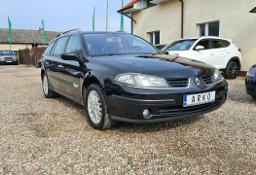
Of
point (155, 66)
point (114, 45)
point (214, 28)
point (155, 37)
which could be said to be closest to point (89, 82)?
point (114, 45)

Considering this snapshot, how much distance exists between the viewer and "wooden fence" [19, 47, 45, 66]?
2531cm

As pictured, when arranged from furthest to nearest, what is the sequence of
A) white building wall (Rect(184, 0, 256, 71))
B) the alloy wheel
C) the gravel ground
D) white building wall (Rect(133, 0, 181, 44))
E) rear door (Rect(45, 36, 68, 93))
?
white building wall (Rect(133, 0, 181, 44)), white building wall (Rect(184, 0, 256, 71)), rear door (Rect(45, 36, 68, 93)), the alloy wheel, the gravel ground

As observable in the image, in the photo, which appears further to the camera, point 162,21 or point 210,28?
point 162,21

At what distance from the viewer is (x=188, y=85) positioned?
355 centimetres

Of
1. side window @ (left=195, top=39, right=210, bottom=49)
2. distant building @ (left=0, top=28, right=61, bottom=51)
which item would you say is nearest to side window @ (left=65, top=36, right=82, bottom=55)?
side window @ (left=195, top=39, right=210, bottom=49)

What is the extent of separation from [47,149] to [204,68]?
89.3 inches

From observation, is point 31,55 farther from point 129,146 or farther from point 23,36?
point 23,36

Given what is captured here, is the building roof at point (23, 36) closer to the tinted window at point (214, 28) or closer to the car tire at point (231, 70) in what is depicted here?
the tinted window at point (214, 28)

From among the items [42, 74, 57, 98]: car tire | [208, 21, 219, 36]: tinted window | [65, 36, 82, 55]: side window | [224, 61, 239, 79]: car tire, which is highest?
[208, 21, 219, 36]: tinted window

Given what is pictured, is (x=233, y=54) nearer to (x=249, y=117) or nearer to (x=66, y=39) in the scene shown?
(x=249, y=117)

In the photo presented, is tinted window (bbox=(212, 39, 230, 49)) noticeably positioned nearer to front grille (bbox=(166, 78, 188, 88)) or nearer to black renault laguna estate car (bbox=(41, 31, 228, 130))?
black renault laguna estate car (bbox=(41, 31, 228, 130))

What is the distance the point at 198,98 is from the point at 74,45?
94.6 inches

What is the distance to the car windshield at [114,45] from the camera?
4.57 metres

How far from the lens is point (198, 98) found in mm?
3594
